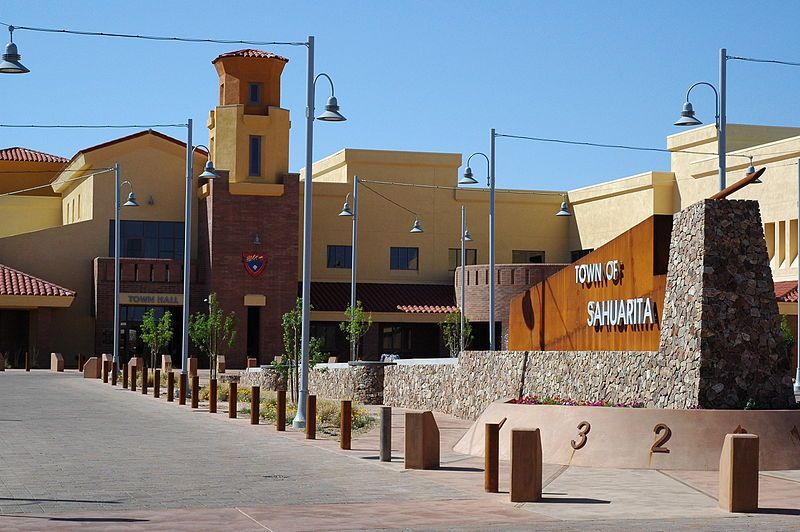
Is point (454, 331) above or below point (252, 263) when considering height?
below

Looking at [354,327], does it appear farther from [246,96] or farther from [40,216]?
[40,216]

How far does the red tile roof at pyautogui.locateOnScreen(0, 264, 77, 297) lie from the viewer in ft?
183

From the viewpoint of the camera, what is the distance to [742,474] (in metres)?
14.3

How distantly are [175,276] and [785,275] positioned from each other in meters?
26.4

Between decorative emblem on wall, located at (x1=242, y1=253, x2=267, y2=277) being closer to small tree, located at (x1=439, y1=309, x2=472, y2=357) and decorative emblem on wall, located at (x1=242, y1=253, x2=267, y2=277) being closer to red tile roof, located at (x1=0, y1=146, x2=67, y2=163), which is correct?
small tree, located at (x1=439, y1=309, x2=472, y2=357)

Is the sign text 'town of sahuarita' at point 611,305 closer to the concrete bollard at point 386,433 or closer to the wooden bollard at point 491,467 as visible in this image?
the concrete bollard at point 386,433

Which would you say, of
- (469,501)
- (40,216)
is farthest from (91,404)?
(40,216)

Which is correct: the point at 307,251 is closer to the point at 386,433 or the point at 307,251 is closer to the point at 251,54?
the point at 386,433

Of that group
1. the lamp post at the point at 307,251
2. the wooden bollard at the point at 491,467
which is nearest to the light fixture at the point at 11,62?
the lamp post at the point at 307,251

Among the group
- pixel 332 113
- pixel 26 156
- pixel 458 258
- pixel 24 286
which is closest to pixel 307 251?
pixel 332 113

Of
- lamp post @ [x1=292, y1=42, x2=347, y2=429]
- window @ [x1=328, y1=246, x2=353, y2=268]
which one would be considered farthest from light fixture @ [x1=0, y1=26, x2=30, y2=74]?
window @ [x1=328, y1=246, x2=353, y2=268]

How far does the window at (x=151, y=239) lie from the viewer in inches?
2441

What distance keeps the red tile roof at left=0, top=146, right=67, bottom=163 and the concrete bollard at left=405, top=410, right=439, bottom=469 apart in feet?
186

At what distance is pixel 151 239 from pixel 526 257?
18.4 metres
